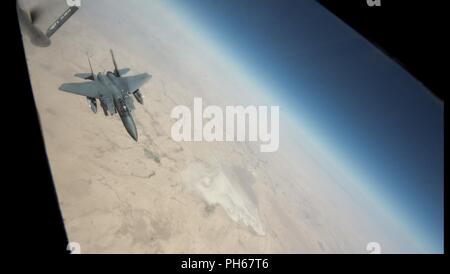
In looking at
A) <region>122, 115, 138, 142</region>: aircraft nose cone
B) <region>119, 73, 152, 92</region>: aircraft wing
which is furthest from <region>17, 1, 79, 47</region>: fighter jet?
<region>122, 115, 138, 142</region>: aircraft nose cone

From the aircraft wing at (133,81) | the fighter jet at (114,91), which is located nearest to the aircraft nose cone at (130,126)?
the fighter jet at (114,91)

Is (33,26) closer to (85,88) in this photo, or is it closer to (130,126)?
(85,88)

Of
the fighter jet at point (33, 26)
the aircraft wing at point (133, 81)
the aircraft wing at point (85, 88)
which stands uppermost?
the fighter jet at point (33, 26)

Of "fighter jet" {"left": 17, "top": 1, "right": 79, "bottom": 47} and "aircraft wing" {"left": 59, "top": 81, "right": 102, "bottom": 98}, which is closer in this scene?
"fighter jet" {"left": 17, "top": 1, "right": 79, "bottom": 47}

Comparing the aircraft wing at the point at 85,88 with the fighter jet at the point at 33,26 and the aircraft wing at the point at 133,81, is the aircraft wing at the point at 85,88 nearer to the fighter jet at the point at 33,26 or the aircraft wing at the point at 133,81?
the aircraft wing at the point at 133,81

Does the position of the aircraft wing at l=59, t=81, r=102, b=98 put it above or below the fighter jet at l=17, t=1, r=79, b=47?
below

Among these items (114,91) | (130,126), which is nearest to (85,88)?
(114,91)

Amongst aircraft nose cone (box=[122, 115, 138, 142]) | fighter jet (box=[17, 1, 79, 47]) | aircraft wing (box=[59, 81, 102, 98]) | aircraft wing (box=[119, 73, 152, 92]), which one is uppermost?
fighter jet (box=[17, 1, 79, 47])

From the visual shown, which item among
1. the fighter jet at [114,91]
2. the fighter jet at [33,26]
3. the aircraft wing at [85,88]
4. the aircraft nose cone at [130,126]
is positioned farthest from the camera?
the aircraft nose cone at [130,126]

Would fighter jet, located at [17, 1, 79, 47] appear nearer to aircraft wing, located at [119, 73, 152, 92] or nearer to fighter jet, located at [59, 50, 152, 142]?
fighter jet, located at [59, 50, 152, 142]
